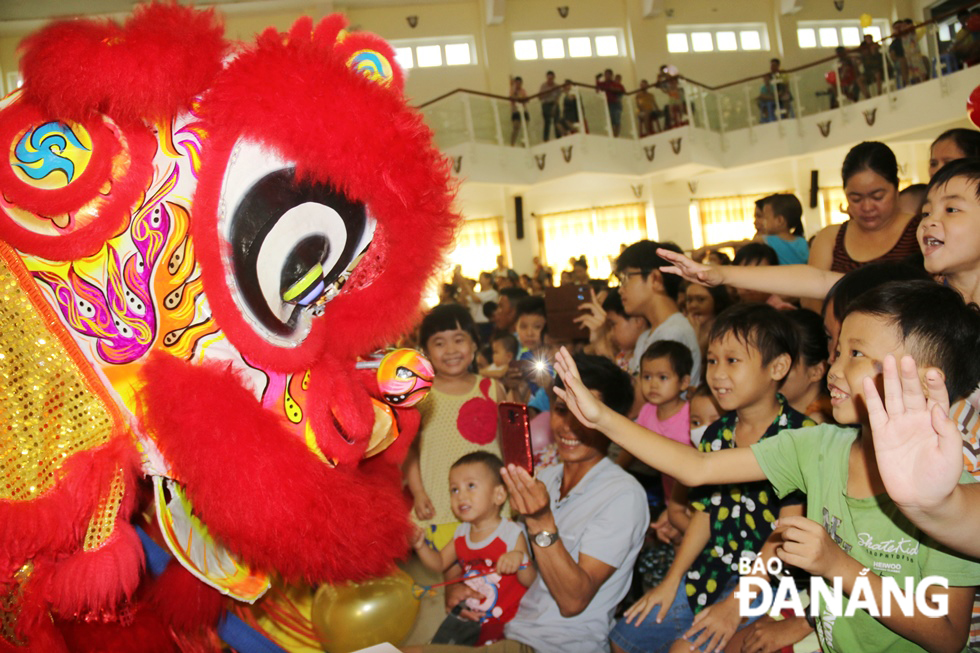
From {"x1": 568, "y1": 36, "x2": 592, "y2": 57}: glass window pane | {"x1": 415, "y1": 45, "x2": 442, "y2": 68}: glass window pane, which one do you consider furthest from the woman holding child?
{"x1": 568, "y1": 36, "x2": 592, "y2": 57}: glass window pane

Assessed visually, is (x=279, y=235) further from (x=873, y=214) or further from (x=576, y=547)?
(x=873, y=214)

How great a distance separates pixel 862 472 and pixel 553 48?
12584mm

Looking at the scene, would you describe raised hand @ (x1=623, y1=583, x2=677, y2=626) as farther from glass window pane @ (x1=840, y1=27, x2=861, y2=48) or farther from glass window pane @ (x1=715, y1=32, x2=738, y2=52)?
glass window pane @ (x1=840, y1=27, x2=861, y2=48)

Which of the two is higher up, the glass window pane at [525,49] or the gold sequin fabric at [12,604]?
the glass window pane at [525,49]

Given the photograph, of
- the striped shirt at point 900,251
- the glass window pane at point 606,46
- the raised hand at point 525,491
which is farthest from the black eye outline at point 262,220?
the glass window pane at point 606,46

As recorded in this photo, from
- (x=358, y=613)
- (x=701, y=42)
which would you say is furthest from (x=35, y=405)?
(x=701, y=42)

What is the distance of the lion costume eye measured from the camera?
1.14 metres

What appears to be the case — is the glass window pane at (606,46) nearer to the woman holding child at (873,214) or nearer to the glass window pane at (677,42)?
the glass window pane at (677,42)

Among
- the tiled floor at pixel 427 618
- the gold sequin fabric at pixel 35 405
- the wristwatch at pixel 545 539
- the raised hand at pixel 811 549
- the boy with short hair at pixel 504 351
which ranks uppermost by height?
the gold sequin fabric at pixel 35 405

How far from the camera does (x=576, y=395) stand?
58.6 inches

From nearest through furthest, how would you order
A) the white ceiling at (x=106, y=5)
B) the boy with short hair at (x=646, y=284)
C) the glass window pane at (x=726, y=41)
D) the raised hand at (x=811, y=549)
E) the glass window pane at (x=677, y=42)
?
the raised hand at (x=811, y=549) < the boy with short hair at (x=646, y=284) < the white ceiling at (x=106, y=5) < the glass window pane at (x=677, y=42) < the glass window pane at (x=726, y=41)

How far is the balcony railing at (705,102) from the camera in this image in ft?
33.3

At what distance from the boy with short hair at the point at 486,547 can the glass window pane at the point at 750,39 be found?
1340cm

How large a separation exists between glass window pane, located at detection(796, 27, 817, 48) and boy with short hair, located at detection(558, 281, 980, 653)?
46.7 ft
